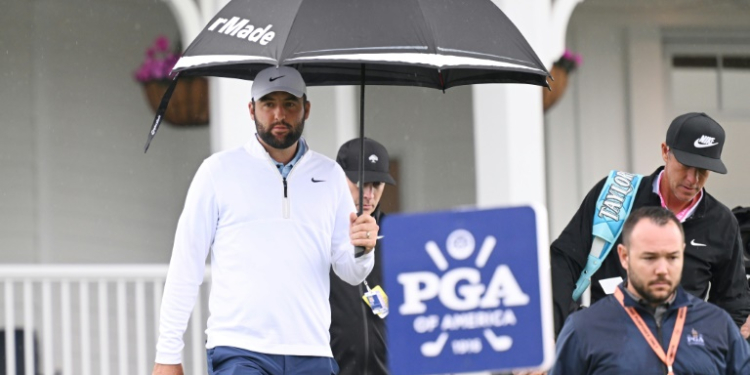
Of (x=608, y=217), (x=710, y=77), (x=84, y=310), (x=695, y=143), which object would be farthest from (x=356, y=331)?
(x=710, y=77)

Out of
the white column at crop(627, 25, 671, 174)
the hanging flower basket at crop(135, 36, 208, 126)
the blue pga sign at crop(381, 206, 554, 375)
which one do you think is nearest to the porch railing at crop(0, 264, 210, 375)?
the hanging flower basket at crop(135, 36, 208, 126)

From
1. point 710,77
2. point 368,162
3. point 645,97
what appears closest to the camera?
point 368,162

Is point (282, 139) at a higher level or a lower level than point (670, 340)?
higher

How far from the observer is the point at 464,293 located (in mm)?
3199

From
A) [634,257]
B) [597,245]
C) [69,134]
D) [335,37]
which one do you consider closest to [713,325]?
[634,257]

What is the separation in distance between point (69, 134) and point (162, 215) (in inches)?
43.7

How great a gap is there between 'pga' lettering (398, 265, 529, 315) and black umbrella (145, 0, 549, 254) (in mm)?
1815

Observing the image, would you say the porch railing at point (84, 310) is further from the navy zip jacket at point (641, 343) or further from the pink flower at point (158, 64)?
the navy zip jacket at point (641, 343)

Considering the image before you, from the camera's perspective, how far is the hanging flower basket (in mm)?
10578

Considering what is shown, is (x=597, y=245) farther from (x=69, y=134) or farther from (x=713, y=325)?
(x=69, y=134)

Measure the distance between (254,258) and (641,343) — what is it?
1357 millimetres

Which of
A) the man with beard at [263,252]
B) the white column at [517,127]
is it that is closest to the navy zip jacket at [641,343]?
the man with beard at [263,252]

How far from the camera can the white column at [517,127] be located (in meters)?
9.31

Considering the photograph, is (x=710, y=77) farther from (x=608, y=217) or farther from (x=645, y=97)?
(x=608, y=217)
